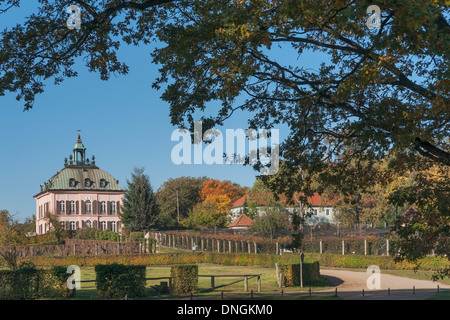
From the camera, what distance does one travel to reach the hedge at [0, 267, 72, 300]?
Answer: 24312 millimetres

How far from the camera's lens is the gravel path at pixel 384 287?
24.2 metres

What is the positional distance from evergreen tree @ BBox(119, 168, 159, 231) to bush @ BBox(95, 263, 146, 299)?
1593 inches

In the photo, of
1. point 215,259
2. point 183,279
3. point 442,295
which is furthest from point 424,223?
point 215,259

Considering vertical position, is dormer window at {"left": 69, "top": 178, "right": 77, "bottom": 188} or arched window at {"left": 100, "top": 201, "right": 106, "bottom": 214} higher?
dormer window at {"left": 69, "top": 178, "right": 77, "bottom": 188}

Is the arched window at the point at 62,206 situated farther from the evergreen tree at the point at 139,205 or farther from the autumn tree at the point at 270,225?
the autumn tree at the point at 270,225

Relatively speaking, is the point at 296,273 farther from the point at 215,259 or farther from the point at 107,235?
the point at 107,235

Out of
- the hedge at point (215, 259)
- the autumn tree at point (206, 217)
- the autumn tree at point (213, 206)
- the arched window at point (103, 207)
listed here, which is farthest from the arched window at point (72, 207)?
the hedge at point (215, 259)

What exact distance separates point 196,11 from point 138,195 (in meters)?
53.7

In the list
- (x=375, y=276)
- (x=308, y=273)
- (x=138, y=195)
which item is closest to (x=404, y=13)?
(x=308, y=273)

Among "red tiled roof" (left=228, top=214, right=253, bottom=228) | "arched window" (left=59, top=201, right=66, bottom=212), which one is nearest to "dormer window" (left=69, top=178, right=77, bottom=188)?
"arched window" (left=59, top=201, right=66, bottom=212)

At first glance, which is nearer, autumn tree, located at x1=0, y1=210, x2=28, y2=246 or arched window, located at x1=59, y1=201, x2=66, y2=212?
autumn tree, located at x1=0, y1=210, x2=28, y2=246

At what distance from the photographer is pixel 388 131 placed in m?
12.8

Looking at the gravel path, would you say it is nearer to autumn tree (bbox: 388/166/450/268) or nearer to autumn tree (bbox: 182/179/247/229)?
autumn tree (bbox: 388/166/450/268)
